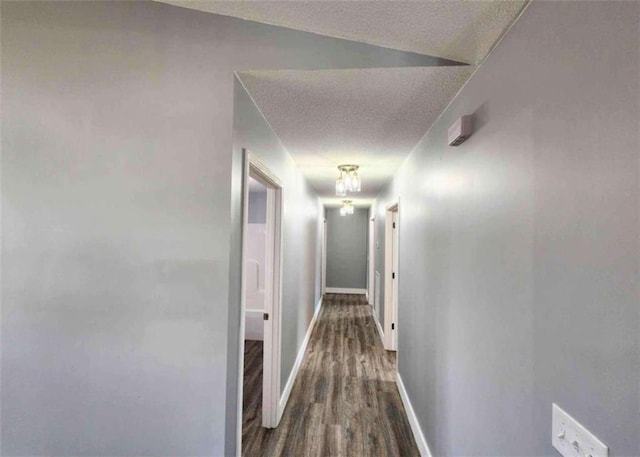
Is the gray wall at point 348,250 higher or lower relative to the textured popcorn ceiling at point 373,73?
lower

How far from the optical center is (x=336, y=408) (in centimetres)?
255

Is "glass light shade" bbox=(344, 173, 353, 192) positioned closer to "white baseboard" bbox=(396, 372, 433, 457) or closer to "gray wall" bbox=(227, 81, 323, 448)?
"gray wall" bbox=(227, 81, 323, 448)

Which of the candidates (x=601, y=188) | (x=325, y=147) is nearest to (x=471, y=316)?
(x=601, y=188)

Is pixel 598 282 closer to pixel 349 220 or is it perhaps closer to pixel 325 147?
pixel 325 147

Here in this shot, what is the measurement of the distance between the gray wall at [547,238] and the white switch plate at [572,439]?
2 cm

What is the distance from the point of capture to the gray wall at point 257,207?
5.07 meters

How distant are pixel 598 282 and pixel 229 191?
1.33 m

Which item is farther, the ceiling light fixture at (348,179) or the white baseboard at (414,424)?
the ceiling light fixture at (348,179)

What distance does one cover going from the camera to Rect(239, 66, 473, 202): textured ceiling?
1412 millimetres

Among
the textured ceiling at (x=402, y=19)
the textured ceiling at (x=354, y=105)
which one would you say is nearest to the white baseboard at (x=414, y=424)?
the textured ceiling at (x=354, y=105)

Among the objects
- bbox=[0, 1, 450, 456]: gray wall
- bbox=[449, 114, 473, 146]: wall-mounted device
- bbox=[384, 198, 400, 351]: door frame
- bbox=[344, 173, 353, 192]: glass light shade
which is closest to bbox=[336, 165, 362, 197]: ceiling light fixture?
bbox=[344, 173, 353, 192]: glass light shade

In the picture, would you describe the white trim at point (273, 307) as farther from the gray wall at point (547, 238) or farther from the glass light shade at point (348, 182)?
the gray wall at point (547, 238)

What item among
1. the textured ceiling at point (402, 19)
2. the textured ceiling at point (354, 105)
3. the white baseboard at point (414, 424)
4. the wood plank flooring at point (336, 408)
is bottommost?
the wood plank flooring at point (336, 408)

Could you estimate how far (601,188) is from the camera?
68 centimetres
